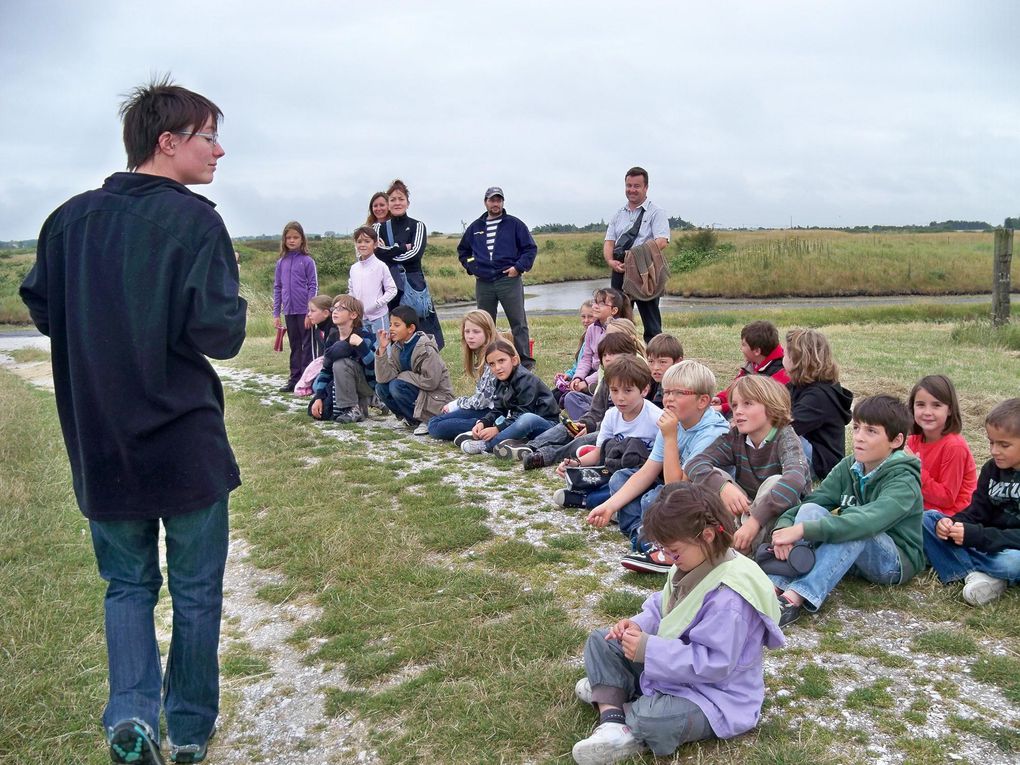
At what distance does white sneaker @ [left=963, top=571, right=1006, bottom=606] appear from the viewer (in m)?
3.71

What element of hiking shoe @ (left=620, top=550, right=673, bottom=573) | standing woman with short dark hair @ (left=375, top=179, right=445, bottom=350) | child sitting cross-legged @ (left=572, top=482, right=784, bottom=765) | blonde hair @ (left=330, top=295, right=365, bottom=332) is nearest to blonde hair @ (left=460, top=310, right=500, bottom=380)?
blonde hair @ (left=330, top=295, right=365, bottom=332)

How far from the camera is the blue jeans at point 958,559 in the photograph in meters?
3.81

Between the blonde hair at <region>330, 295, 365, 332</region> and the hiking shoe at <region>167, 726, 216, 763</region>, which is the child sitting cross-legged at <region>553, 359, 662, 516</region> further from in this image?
the blonde hair at <region>330, 295, 365, 332</region>

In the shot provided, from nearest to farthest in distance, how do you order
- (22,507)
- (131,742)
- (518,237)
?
(131,742)
(22,507)
(518,237)

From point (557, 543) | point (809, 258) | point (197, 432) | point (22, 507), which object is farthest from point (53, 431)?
point (809, 258)

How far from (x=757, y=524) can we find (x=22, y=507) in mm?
4961

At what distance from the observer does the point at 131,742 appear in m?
2.53

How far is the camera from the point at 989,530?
383 cm

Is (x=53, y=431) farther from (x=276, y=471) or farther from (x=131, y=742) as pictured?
(x=131, y=742)

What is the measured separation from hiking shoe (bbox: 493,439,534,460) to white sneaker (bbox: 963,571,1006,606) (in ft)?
11.0

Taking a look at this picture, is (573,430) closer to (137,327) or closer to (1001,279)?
(137,327)

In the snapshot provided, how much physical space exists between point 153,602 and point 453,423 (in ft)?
15.6

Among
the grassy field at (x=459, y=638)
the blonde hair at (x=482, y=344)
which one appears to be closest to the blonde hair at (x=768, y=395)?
the grassy field at (x=459, y=638)

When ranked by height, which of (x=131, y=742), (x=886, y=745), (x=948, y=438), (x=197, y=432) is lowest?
(x=886, y=745)
